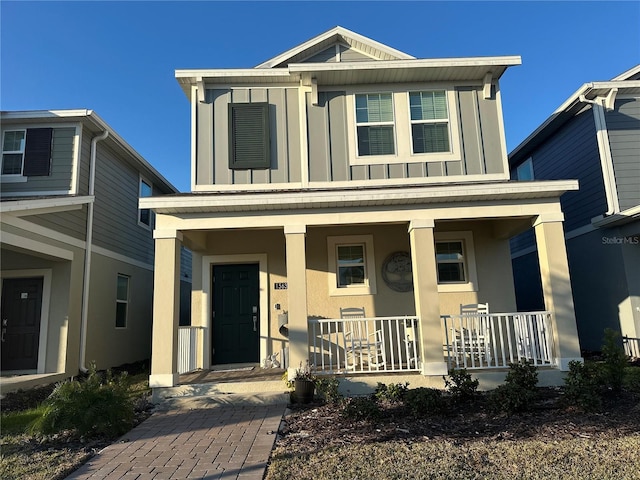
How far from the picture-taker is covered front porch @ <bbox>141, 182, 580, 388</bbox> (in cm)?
677

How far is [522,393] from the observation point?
17.4 feet

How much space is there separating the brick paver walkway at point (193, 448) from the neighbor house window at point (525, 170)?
1039 centimetres

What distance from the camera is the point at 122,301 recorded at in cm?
1108

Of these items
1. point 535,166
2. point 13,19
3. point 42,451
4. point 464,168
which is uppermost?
point 13,19

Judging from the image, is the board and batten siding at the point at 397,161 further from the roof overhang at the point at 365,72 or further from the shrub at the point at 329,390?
the shrub at the point at 329,390

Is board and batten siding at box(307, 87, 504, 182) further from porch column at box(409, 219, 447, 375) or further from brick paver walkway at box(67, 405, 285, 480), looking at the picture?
brick paver walkway at box(67, 405, 285, 480)

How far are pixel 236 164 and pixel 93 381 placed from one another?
416cm

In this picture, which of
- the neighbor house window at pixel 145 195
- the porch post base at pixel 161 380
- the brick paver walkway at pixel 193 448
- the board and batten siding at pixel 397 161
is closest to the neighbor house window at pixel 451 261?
the board and batten siding at pixel 397 161

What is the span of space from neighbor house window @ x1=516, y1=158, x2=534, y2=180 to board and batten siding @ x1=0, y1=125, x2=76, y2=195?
1174cm

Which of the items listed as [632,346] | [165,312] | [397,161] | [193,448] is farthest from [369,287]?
[632,346]

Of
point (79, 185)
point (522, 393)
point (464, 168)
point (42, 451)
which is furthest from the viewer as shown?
point (79, 185)

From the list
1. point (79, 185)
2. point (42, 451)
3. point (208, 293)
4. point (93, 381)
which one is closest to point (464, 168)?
point (208, 293)

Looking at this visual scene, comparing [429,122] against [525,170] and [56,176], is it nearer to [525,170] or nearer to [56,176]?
[525,170]

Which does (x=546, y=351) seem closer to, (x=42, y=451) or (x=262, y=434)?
(x=262, y=434)
